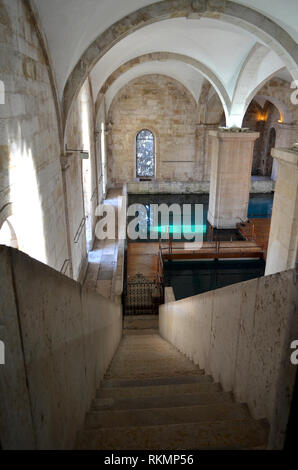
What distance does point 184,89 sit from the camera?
19.3m

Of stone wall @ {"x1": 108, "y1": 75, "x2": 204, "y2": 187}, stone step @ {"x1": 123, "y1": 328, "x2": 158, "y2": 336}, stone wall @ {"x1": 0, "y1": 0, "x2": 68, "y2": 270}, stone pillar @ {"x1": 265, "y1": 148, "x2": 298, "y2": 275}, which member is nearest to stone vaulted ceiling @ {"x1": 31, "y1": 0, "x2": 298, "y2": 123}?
→ stone wall @ {"x1": 0, "y1": 0, "x2": 68, "y2": 270}

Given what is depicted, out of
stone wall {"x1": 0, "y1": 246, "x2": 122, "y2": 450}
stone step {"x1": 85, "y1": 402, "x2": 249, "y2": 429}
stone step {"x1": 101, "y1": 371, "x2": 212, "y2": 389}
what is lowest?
stone step {"x1": 101, "y1": 371, "x2": 212, "y2": 389}

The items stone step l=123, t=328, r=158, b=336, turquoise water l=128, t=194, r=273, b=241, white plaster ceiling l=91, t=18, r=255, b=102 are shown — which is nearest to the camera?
stone step l=123, t=328, r=158, b=336

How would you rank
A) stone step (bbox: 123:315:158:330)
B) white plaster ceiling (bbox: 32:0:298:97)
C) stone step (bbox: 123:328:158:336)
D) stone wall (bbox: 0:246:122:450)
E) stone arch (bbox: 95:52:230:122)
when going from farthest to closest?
1. stone arch (bbox: 95:52:230:122)
2. stone step (bbox: 123:315:158:330)
3. stone step (bbox: 123:328:158:336)
4. white plaster ceiling (bbox: 32:0:298:97)
5. stone wall (bbox: 0:246:122:450)

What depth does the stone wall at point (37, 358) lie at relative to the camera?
1.22 meters

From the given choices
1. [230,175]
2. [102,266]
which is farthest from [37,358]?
[230,175]

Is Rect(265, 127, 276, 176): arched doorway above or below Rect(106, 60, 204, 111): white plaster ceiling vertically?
below

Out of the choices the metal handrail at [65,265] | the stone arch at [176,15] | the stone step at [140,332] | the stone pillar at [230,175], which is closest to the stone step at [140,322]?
the stone step at [140,332]

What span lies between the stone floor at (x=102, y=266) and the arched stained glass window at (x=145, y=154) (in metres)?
10.0

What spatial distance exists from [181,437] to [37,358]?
0.86 meters

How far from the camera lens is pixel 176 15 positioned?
728cm

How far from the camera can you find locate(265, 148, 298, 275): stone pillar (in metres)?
6.62

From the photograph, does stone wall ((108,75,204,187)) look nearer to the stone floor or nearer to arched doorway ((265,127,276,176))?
arched doorway ((265,127,276,176))

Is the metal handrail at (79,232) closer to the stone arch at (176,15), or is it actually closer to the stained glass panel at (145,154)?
the stone arch at (176,15)
